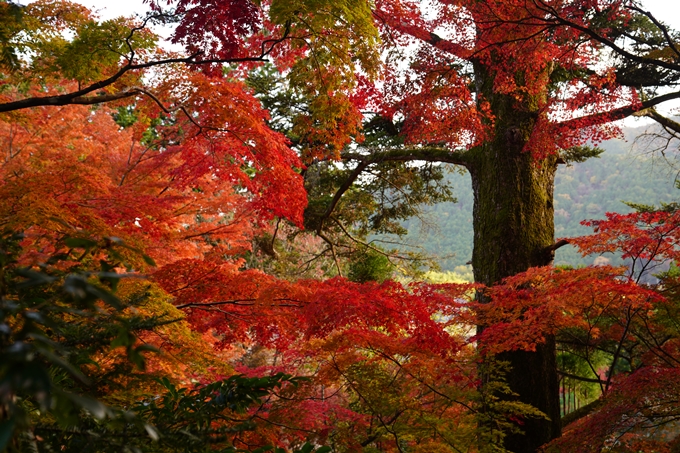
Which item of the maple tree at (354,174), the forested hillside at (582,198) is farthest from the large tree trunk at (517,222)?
the forested hillside at (582,198)

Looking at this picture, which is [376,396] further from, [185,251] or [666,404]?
[185,251]

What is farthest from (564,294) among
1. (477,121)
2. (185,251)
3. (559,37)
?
(185,251)

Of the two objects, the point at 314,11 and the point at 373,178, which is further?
the point at 373,178

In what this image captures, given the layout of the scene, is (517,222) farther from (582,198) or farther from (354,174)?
(582,198)

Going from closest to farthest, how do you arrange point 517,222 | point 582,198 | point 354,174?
point 517,222
point 354,174
point 582,198

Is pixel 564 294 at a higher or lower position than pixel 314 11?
lower

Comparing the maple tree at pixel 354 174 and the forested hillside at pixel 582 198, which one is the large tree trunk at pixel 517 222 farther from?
the forested hillside at pixel 582 198

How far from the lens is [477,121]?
6559 mm

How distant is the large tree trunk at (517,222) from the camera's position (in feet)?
18.3

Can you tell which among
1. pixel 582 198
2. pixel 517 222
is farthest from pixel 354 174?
pixel 582 198

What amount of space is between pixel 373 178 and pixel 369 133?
1017 mm

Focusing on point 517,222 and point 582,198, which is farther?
point 582,198

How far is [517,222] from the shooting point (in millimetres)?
6145

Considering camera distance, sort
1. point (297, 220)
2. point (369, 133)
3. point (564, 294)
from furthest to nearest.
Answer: point (369, 133)
point (297, 220)
point (564, 294)
